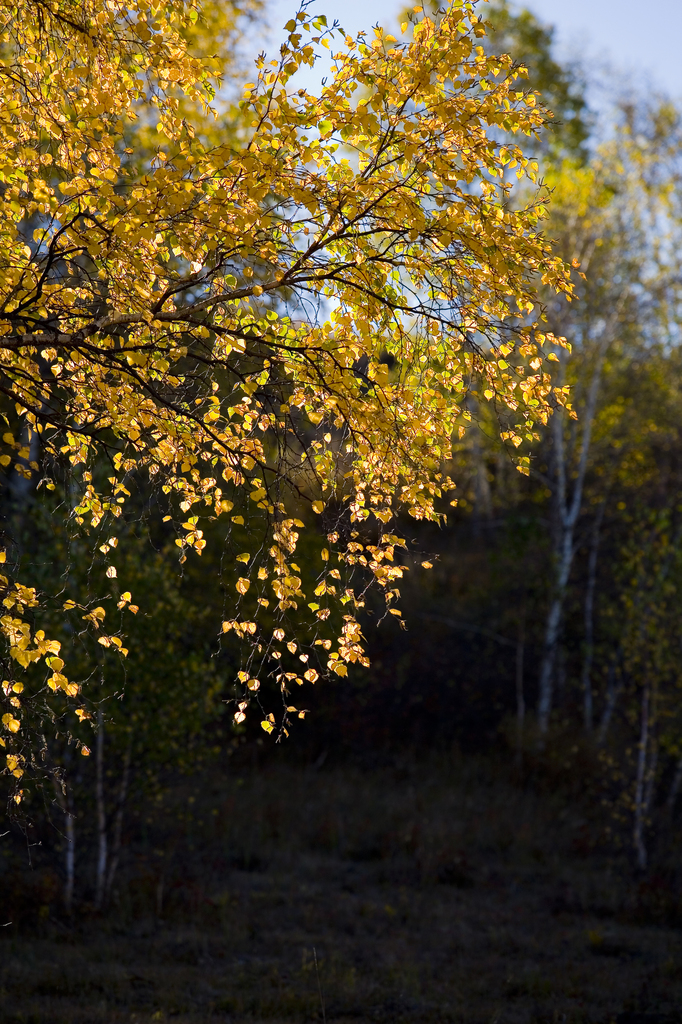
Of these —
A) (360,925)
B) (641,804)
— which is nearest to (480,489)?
(641,804)

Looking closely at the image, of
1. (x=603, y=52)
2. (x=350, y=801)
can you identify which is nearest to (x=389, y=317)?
(x=350, y=801)

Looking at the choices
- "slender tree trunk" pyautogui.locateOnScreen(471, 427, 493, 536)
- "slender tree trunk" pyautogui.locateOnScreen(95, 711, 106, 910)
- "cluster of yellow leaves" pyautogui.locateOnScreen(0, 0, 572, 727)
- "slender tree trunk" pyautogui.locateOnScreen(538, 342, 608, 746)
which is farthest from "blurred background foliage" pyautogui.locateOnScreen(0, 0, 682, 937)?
"cluster of yellow leaves" pyautogui.locateOnScreen(0, 0, 572, 727)

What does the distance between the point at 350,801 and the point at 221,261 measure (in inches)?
409

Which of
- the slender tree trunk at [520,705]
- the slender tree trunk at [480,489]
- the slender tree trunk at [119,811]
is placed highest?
the slender tree trunk at [480,489]

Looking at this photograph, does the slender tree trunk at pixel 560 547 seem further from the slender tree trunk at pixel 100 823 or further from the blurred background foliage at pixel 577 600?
the slender tree trunk at pixel 100 823

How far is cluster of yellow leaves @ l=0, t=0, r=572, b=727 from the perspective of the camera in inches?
145

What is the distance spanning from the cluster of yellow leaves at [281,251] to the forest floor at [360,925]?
13.7 ft

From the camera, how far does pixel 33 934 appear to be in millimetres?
7863

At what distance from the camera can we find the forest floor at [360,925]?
666 centimetres

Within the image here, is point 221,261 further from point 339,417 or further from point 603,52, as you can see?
point 603,52

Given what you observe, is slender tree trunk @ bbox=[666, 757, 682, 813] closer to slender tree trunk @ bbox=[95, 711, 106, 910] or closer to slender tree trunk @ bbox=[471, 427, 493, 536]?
slender tree trunk @ bbox=[95, 711, 106, 910]

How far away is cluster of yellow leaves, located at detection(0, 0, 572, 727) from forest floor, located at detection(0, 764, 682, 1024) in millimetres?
4170

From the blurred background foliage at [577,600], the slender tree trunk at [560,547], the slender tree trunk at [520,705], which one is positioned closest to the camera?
the blurred background foliage at [577,600]

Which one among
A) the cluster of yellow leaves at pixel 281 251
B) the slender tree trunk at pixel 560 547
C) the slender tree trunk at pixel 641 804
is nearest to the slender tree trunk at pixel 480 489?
the slender tree trunk at pixel 560 547
